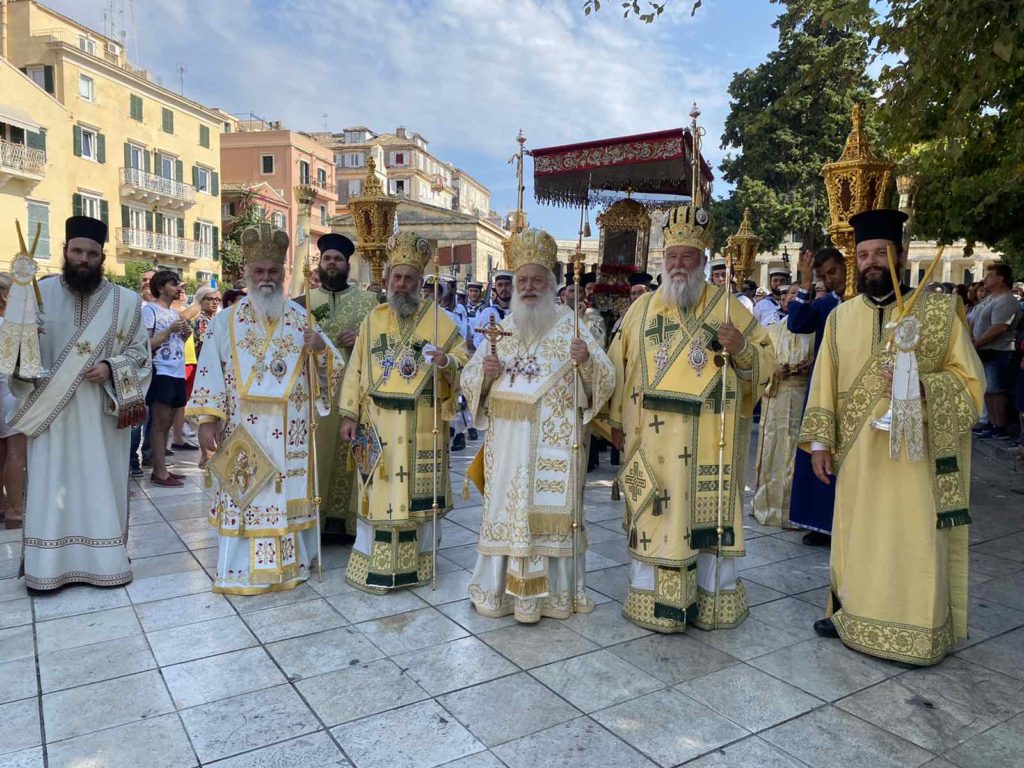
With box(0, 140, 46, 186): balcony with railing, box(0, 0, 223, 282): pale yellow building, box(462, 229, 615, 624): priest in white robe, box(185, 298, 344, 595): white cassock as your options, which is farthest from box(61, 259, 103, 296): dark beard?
box(0, 140, 46, 186): balcony with railing

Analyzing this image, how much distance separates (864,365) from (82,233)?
4644mm

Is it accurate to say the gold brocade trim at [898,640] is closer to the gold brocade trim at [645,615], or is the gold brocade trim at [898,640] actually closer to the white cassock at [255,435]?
the gold brocade trim at [645,615]

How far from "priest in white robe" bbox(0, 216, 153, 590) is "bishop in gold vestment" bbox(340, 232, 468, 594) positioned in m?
1.43

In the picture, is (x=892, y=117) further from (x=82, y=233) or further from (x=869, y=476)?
(x=82, y=233)

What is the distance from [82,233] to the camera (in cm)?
472

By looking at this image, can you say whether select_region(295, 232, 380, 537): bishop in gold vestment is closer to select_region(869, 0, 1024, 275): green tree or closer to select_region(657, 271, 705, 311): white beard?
select_region(657, 271, 705, 311): white beard

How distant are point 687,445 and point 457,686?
1.76m

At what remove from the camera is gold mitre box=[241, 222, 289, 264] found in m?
4.89

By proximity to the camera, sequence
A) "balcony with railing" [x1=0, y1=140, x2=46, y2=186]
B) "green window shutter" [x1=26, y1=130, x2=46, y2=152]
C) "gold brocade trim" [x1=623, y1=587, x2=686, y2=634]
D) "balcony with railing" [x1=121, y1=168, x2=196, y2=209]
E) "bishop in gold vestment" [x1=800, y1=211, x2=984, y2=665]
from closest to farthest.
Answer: "bishop in gold vestment" [x1=800, y1=211, x2=984, y2=665] → "gold brocade trim" [x1=623, y1=587, x2=686, y2=634] → "balcony with railing" [x1=0, y1=140, x2=46, y2=186] → "green window shutter" [x1=26, y1=130, x2=46, y2=152] → "balcony with railing" [x1=121, y1=168, x2=196, y2=209]

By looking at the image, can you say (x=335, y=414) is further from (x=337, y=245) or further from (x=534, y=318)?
(x=534, y=318)

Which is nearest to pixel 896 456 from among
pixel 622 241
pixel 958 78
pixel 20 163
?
A: pixel 958 78

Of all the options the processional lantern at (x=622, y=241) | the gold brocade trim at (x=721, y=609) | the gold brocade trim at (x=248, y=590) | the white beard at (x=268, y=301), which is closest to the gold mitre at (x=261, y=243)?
the white beard at (x=268, y=301)

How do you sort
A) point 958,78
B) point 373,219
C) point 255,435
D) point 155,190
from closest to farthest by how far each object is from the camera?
point 255,435, point 958,78, point 373,219, point 155,190

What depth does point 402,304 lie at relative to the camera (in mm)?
4980
